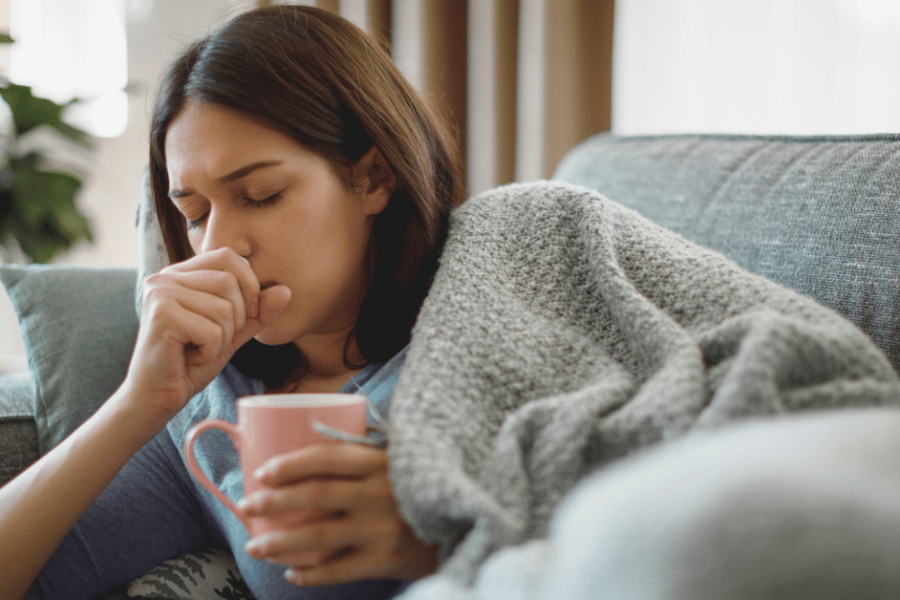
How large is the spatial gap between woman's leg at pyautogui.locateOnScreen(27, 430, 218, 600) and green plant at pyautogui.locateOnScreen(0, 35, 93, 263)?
1.65 metres

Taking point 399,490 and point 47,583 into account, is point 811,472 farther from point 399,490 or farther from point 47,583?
point 47,583

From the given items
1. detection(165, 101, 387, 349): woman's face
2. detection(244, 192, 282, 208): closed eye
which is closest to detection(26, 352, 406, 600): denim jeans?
detection(165, 101, 387, 349): woman's face

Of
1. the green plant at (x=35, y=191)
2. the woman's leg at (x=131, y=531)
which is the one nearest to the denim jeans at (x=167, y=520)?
the woman's leg at (x=131, y=531)

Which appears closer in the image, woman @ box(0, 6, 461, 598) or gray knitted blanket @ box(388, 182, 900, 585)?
gray knitted blanket @ box(388, 182, 900, 585)

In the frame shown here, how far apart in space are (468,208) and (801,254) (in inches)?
15.8

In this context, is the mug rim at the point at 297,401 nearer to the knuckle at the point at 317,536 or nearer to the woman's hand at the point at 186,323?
the knuckle at the point at 317,536

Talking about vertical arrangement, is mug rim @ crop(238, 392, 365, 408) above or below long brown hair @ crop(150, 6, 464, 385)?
below

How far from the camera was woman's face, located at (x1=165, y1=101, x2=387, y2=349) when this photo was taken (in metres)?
0.71

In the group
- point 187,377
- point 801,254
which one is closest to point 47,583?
point 187,377

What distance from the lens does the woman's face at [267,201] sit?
0.71 m

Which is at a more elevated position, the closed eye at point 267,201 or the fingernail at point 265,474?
the closed eye at point 267,201

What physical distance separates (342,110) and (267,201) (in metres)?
0.16

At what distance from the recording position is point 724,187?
91 cm

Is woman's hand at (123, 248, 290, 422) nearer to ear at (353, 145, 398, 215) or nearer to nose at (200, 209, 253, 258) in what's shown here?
nose at (200, 209, 253, 258)
